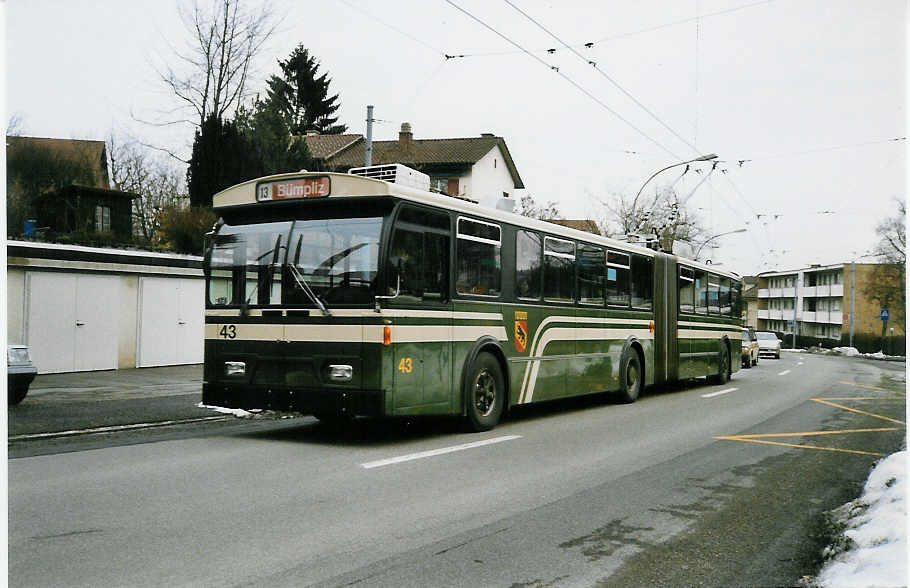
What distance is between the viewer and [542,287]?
1258cm

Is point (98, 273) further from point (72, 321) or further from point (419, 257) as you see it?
point (419, 257)

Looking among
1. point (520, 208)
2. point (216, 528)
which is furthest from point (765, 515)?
point (520, 208)

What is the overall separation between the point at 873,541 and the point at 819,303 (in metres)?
117

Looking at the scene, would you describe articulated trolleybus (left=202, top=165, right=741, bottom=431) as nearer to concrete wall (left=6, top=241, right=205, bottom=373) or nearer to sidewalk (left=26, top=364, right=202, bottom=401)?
sidewalk (left=26, top=364, right=202, bottom=401)

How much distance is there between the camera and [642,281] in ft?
55.0

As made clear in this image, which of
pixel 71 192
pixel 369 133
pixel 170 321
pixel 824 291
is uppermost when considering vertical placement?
pixel 71 192

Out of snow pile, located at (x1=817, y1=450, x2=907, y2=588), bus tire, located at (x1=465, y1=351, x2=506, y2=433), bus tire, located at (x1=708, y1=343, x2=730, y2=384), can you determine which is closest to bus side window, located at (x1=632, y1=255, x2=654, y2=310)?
bus tire, located at (x1=708, y1=343, x2=730, y2=384)

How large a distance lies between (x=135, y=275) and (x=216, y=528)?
15.8 m

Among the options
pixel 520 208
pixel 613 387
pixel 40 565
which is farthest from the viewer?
pixel 520 208

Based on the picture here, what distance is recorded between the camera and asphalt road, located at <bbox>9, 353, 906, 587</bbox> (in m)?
4.96

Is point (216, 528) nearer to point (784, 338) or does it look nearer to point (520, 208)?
point (520, 208)

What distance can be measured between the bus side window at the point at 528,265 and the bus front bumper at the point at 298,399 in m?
3.50

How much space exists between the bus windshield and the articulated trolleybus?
0.6 inches

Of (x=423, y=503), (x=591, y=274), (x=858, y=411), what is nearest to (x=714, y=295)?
(x=858, y=411)
